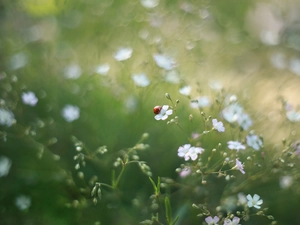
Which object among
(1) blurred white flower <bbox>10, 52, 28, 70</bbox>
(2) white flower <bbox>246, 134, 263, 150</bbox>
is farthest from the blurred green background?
(2) white flower <bbox>246, 134, 263, 150</bbox>

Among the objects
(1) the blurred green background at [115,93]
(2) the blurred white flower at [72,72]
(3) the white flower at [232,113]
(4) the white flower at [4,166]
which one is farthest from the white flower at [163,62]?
(4) the white flower at [4,166]

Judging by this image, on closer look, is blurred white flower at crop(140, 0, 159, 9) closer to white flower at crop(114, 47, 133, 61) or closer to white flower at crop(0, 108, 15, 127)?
white flower at crop(114, 47, 133, 61)

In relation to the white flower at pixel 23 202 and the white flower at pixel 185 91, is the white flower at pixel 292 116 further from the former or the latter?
the white flower at pixel 23 202

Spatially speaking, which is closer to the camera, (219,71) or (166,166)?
(166,166)

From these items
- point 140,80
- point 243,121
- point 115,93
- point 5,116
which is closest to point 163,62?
point 140,80

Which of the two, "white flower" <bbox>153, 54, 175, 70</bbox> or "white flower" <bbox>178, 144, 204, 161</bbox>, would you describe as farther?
"white flower" <bbox>153, 54, 175, 70</bbox>

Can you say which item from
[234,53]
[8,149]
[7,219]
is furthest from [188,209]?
[234,53]

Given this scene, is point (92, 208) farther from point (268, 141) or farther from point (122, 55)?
point (268, 141)
